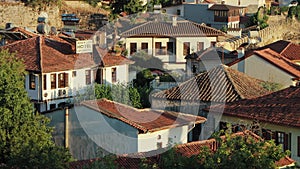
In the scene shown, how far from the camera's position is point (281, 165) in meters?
17.3

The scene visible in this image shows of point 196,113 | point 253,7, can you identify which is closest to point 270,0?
point 253,7

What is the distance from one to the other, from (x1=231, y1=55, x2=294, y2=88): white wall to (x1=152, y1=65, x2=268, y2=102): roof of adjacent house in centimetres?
336

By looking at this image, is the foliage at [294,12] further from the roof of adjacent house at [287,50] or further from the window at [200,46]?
the roof of adjacent house at [287,50]

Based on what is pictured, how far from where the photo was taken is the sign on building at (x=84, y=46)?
3050 cm

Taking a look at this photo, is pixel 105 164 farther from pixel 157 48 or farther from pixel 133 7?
pixel 133 7

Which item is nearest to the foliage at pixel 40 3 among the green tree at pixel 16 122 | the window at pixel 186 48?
the window at pixel 186 48

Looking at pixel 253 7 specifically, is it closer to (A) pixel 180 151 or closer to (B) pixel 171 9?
(B) pixel 171 9

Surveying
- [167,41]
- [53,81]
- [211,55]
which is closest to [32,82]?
[53,81]

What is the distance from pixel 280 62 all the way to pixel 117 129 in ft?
38.9

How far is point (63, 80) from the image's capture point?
94.9 ft

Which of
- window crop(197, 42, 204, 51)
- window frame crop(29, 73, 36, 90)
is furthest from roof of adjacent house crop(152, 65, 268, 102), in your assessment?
window crop(197, 42, 204, 51)

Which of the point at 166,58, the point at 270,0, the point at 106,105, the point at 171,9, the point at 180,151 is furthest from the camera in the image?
the point at 270,0

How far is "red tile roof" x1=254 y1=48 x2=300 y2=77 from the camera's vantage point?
2952cm

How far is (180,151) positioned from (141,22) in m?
25.7
